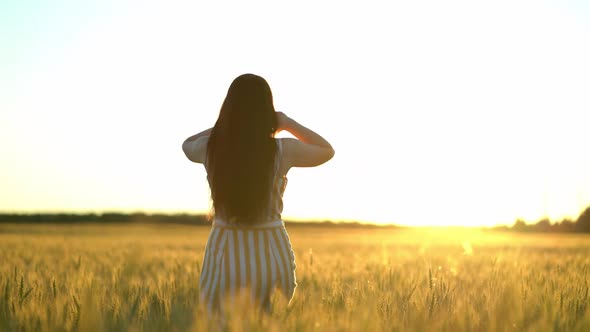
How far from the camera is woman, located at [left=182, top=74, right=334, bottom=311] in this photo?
142 inches

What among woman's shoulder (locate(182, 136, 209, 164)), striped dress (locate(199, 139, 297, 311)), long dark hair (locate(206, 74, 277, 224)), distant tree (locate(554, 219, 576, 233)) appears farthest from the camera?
distant tree (locate(554, 219, 576, 233))

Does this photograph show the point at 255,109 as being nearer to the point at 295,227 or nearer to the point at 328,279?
the point at 328,279

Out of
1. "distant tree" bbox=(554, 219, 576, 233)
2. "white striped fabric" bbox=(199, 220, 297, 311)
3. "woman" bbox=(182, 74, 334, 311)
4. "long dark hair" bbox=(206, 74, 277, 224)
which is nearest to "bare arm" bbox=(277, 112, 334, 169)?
"woman" bbox=(182, 74, 334, 311)

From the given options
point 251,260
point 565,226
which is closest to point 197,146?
point 251,260

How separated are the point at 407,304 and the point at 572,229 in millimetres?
29042

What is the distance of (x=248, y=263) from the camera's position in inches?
147

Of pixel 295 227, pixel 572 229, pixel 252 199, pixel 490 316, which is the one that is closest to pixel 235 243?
pixel 252 199

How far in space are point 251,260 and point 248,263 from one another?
23mm

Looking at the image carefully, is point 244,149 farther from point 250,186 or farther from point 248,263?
point 248,263

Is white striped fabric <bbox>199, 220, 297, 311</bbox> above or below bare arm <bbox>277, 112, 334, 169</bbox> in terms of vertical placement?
below

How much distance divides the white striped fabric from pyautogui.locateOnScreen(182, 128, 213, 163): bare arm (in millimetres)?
390

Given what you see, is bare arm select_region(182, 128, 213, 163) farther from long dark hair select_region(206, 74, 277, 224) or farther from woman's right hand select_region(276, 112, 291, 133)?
woman's right hand select_region(276, 112, 291, 133)

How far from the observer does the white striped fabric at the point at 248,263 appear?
3727mm

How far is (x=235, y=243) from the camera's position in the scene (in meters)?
3.77
